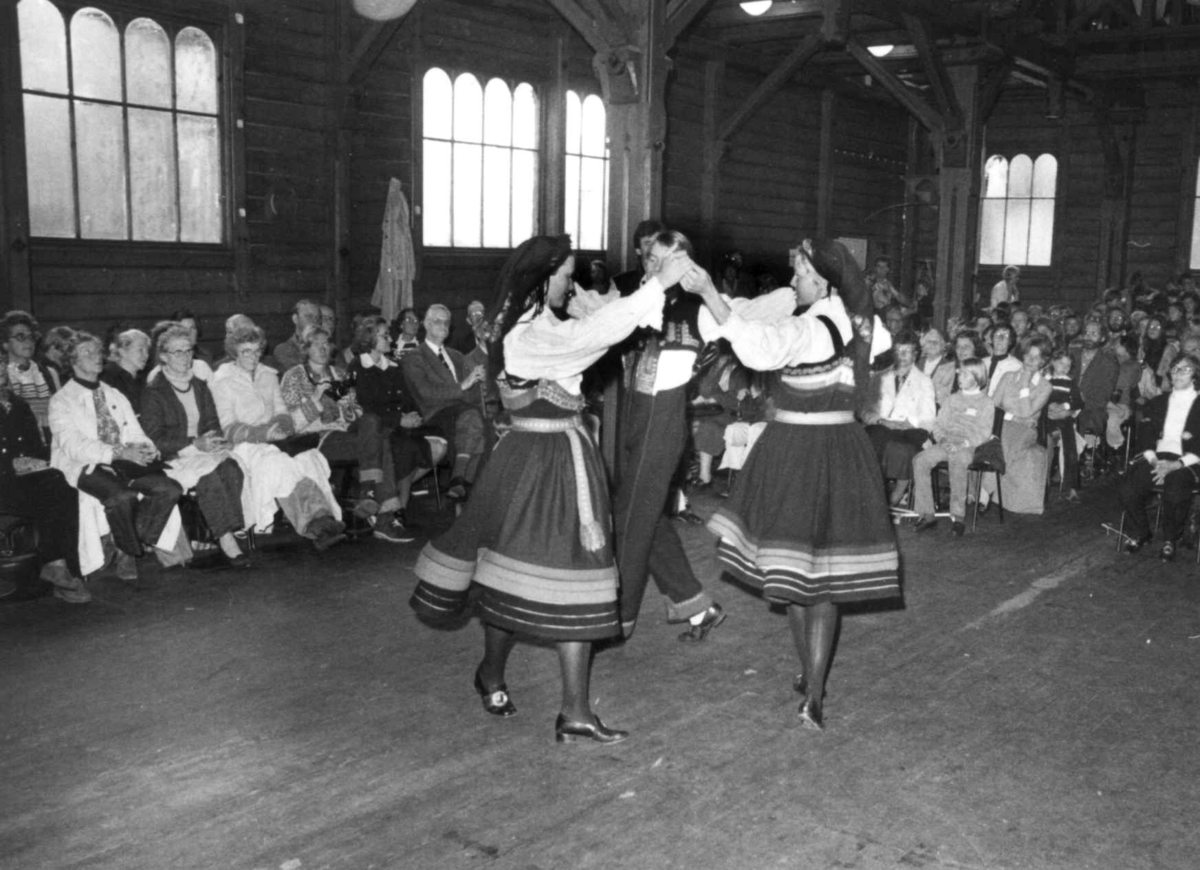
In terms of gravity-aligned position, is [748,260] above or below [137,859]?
above

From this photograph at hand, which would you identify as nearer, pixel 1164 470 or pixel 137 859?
pixel 137 859

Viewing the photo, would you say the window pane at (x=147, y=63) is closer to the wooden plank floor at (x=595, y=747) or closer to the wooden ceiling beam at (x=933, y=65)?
the wooden plank floor at (x=595, y=747)

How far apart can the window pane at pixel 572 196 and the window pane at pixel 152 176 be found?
15.6 feet

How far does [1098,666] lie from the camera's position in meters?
5.11

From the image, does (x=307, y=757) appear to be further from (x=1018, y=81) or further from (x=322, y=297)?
(x=1018, y=81)

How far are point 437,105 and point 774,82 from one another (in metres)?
3.75

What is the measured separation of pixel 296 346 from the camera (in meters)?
8.61

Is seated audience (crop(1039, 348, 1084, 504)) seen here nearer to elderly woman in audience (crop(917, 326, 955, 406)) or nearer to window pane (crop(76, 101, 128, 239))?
elderly woman in audience (crop(917, 326, 955, 406))

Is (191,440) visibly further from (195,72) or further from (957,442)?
(957,442)

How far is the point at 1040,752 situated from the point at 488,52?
31.4ft

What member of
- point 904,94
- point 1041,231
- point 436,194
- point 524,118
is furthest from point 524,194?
point 1041,231

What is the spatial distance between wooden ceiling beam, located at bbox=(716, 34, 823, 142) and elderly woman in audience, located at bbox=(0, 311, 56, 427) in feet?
25.4

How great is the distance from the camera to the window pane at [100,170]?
896 cm

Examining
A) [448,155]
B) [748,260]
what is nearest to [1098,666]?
[448,155]
